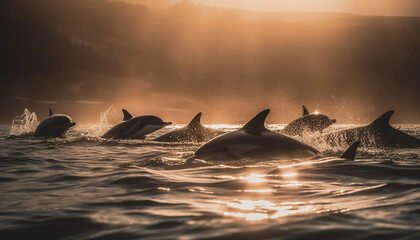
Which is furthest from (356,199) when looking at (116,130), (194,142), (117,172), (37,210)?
(116,130)

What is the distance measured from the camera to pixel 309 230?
13.0 ft

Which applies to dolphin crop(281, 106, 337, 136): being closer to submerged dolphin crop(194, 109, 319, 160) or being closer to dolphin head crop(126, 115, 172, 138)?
dolphin head crop(126, 115, 172, 138)

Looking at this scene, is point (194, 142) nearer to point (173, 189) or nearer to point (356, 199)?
point (173, 189)

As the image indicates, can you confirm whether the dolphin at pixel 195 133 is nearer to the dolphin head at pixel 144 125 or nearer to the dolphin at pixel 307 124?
the dolphin head at pixel 144 125

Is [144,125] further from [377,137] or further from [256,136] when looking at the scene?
[256,136]

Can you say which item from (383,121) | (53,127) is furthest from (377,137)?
(53,127)

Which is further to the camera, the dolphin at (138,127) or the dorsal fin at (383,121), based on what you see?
the dolphin at (138,127)

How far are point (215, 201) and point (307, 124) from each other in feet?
45.3

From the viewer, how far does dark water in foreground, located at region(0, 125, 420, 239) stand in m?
4.07

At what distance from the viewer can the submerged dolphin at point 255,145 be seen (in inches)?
357

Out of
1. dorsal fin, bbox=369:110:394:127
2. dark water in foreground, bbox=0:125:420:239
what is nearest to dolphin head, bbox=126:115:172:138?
dorsal fin, bbox=369:110:394:127

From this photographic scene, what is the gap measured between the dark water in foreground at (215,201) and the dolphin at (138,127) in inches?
334

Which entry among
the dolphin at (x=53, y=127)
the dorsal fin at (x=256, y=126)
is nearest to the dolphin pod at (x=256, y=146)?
the dorsal fin at (x=256, y=126)

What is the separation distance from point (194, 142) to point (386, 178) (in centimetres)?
1017
